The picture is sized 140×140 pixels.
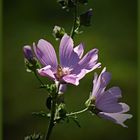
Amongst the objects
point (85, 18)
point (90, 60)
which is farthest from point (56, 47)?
point (90, 60)

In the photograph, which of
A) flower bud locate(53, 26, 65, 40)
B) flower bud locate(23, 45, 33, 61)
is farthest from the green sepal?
flower bud locate(23, 45, 33, 61)

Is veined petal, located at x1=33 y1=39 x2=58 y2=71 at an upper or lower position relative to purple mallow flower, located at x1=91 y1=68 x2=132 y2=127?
upper

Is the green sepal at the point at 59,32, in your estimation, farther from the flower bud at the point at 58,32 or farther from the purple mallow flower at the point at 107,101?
the purple mallow flower at the point at 107,101

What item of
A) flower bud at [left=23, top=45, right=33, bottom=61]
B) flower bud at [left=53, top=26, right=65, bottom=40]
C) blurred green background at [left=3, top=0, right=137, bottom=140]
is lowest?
blurred green background at [left=3, top=0, right=137, bottom=140]

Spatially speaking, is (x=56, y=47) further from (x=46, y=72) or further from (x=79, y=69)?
(x=46, y=72)

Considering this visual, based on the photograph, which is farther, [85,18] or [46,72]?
[85,18]

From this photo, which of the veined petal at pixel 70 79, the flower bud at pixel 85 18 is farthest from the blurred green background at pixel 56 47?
the veined petal at pixel 70 79

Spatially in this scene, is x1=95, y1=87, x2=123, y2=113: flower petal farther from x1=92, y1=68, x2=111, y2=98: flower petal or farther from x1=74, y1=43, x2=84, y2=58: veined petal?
x1=74, y1=43, x2=84, y2=58: veined petal
